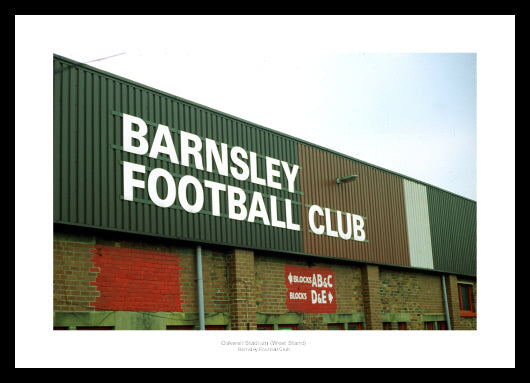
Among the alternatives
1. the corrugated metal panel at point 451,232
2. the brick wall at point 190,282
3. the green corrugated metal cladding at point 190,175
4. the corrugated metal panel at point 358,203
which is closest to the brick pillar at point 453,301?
the corrugated metal panel at point 451,232

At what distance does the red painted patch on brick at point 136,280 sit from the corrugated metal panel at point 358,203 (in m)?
5.01

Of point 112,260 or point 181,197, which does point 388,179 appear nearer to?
point 181,197

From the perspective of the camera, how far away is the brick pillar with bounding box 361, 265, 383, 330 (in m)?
19.3

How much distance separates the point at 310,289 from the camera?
685 inches

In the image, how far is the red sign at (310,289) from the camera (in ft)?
54.7

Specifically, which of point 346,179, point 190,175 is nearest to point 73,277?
point 190,175

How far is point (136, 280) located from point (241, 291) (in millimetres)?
3025

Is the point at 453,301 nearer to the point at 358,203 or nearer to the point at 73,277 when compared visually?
the point at 358,203

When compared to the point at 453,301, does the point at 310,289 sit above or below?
above

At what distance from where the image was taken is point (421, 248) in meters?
22.7

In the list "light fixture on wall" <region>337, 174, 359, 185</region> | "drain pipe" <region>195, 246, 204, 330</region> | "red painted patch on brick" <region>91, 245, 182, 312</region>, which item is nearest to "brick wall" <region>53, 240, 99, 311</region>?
"red painted patch on brick" <region>91, 245, 182, 312</region>

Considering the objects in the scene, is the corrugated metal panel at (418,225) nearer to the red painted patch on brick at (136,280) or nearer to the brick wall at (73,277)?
the red painted patch on brick at (136,280)

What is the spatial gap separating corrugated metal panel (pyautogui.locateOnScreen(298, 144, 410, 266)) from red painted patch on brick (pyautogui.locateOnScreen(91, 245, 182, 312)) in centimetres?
501

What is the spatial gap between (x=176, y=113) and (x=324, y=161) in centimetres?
634
